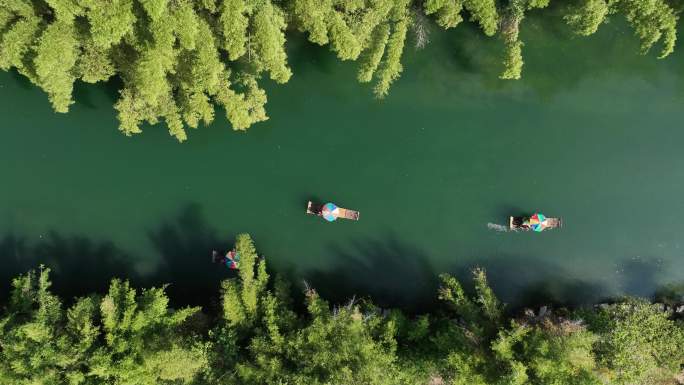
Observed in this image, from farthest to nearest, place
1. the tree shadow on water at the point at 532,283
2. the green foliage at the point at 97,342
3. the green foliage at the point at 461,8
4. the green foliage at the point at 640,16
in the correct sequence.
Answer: the tree shadow on water at the point at 532,283 → the green foliage at the point at 461,8 → the green foliage at the point at 640,16 → the green foliage at the point at 97,342

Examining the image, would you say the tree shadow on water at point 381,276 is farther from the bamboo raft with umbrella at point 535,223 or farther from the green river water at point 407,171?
the bamboo raft with umbrella at point 535,223

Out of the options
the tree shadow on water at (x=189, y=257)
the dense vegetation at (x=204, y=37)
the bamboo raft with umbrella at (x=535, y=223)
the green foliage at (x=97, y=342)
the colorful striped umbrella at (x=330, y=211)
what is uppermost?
the dense vegetation at (x=204, y=37)

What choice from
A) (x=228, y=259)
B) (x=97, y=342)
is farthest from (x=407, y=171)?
(x=97, y=342)

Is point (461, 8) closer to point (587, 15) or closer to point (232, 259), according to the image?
point (587, 15)

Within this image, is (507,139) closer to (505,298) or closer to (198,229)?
(505,298)

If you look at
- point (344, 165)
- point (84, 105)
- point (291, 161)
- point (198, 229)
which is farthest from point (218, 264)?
point (84, 105)

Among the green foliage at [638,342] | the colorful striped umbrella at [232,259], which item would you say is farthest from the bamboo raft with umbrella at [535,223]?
the colorful striped umbrella at [232,259]

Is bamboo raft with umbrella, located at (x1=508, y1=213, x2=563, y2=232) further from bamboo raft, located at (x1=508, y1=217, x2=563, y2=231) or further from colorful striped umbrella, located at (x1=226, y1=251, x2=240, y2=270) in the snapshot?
colorful striped umbrella, located at (x1=226, y1=251, x2=240, y2=270)

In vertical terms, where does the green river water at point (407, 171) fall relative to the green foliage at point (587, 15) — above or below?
below
